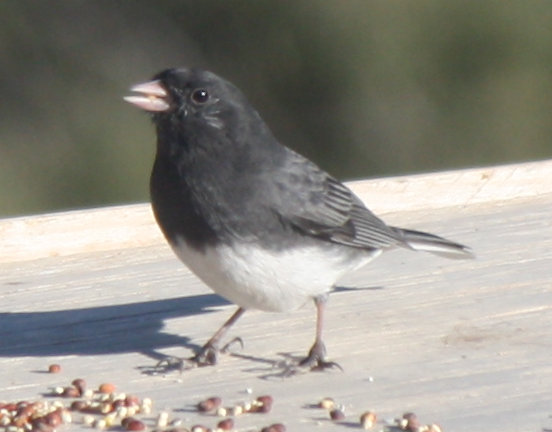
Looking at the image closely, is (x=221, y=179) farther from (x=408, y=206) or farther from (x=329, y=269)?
(x=408, y=206)

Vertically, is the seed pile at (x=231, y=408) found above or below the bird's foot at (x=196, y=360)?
below

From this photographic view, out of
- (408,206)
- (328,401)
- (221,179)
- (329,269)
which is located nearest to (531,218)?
(408,206)

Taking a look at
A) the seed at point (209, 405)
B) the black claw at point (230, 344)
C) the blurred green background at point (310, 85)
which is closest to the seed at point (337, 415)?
the seed at point (209, 405)

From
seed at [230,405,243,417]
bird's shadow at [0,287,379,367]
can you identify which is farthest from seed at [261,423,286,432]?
bird's shadow at [0,287,379,367]

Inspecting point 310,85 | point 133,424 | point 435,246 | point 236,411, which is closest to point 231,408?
point 236,411

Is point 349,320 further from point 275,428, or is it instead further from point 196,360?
point 275,428

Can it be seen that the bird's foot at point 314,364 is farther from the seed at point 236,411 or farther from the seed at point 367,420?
the seed at point 367,420
